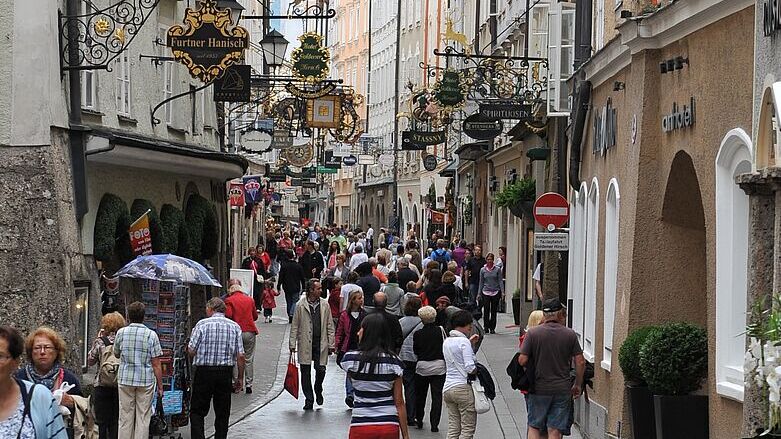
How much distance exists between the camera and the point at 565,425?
15258 mm

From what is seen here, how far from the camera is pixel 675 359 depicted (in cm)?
1372

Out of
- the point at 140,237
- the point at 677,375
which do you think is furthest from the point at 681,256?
the point at 140,237

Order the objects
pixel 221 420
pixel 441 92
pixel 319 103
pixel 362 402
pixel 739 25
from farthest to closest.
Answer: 1. pixel 319 103
2. pixel 441 92
3. pixel 221 420
4. pixel 362 402
5. pixel 739 25

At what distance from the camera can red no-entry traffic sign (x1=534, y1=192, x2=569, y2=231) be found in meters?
23.5

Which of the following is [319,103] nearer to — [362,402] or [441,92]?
[441,92]

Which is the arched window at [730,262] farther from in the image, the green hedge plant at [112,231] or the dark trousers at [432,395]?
the green hedge plant at [112,231]

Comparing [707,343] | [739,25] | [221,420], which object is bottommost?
[221,420]

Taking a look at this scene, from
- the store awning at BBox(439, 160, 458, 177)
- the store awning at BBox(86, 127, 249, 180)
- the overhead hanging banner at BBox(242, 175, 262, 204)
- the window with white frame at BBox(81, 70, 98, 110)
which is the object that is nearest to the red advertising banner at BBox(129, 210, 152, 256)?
the store awning at BBox(86, 127, 249, 180)

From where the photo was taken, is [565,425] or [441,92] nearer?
[565,425]

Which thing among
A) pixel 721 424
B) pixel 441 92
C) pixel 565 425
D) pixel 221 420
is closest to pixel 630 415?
pixel 565 425

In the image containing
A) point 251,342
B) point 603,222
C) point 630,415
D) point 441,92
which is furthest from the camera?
point 441,92

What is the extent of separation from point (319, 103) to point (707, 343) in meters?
26.0

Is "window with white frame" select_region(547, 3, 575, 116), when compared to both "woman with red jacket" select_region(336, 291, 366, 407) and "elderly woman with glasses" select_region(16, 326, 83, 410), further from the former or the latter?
"elderly woman with glasses" select_region(16, 326, 83, 410)

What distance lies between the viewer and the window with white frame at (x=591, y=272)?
1916cm
